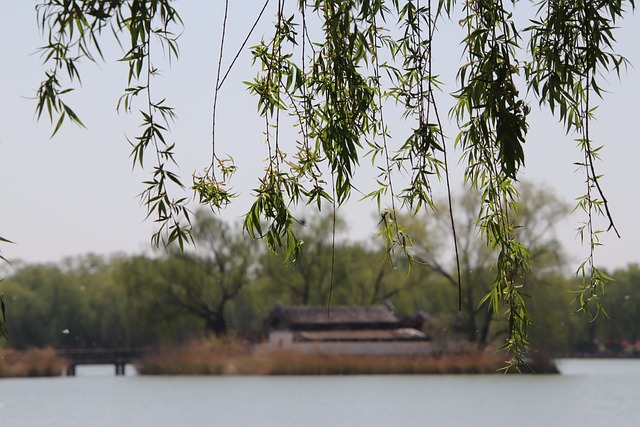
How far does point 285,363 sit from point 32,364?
34.4 ft

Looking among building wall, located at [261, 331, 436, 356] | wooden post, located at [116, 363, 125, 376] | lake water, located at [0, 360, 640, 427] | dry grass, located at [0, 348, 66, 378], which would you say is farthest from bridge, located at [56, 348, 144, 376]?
building wall, located at [261, 331, 436, 356]

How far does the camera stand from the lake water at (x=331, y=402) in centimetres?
2628

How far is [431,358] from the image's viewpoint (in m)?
43.9

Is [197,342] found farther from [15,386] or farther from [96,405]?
[96,405]

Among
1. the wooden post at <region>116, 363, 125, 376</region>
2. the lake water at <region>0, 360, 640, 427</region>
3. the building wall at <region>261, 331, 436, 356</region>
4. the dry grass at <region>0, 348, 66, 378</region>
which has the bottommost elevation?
the lake water at <region>0, 360, 640, 427</region>

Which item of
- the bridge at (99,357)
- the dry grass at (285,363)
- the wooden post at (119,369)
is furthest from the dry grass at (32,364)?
the wooden post at (119,369)

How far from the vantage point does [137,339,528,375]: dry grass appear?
4278 cm

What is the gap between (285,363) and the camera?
43.3m

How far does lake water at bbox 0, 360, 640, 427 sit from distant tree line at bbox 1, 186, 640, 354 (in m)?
2.37

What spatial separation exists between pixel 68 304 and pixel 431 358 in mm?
24488

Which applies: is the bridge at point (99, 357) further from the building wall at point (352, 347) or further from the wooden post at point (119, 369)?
the building wall at point (352, 347)

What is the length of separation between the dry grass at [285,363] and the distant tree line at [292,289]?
1.12 m

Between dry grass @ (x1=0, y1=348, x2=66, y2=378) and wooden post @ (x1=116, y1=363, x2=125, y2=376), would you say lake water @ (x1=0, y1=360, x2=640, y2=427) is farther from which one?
wooden post @ (x1=116, y1=363, x2=125, y2=376)

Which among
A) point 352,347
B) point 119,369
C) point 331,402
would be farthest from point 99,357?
point 331,402
